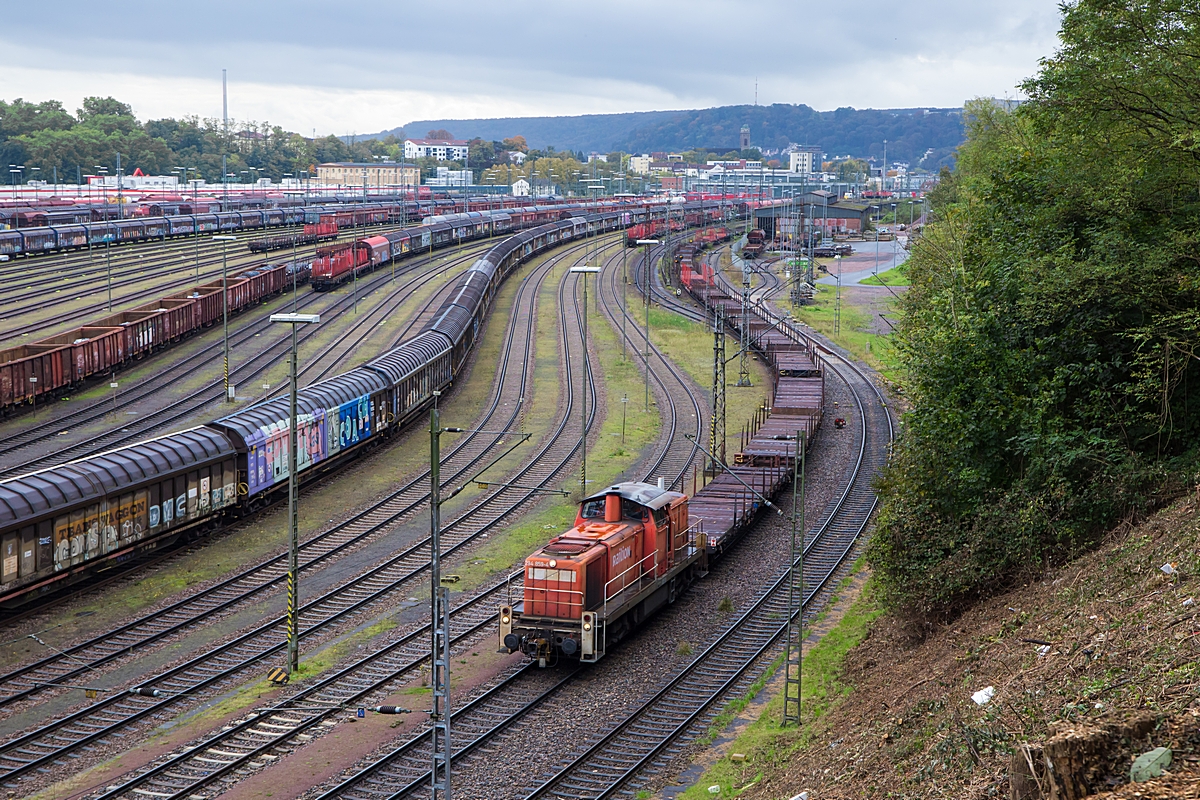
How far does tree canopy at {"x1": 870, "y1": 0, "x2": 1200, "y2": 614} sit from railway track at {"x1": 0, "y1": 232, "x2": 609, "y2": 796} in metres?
14.5

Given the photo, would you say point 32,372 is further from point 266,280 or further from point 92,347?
point 266,280

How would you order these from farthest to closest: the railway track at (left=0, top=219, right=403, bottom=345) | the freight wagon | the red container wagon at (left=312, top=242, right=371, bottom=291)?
the red container wagon at (left=312, top=242, right=371, bottom=291) → the railway track at (left=0, top=219, right=403, bottom=345) → the freight wagon

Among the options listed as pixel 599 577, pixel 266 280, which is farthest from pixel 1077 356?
pixel 266 280

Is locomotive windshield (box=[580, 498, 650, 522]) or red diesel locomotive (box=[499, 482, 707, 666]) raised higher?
locomotive windshield (box=[580, 498, 650, 522])

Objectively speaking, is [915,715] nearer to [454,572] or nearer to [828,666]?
[828,666]

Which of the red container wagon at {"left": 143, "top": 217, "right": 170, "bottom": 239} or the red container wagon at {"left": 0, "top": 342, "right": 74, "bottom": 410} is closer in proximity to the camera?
the red container wagon at {"left": 0, "top": 342, "right": 74, "bottom": 410}

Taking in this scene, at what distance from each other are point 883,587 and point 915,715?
31.6ft

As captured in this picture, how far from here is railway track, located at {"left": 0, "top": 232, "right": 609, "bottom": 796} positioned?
2203 centimetres

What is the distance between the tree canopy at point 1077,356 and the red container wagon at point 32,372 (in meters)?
40.1

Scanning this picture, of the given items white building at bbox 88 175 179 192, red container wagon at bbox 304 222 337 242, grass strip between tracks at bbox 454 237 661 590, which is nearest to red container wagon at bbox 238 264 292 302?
grass strip between tracks at bbox 454 237 661 590

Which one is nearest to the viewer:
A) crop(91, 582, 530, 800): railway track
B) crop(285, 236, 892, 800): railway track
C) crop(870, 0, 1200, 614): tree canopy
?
crop(91, 582, 530, 800): railway track

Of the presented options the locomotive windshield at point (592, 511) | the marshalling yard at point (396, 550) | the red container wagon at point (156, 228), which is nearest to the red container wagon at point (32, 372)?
the marshalling yard at point (396, 550)

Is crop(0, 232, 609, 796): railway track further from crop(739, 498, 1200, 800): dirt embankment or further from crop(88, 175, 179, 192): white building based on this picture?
crop(88, 175, 179, 192): white building

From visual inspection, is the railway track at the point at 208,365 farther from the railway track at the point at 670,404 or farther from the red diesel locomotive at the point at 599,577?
the red diesel locomotive at the point at 599,577
